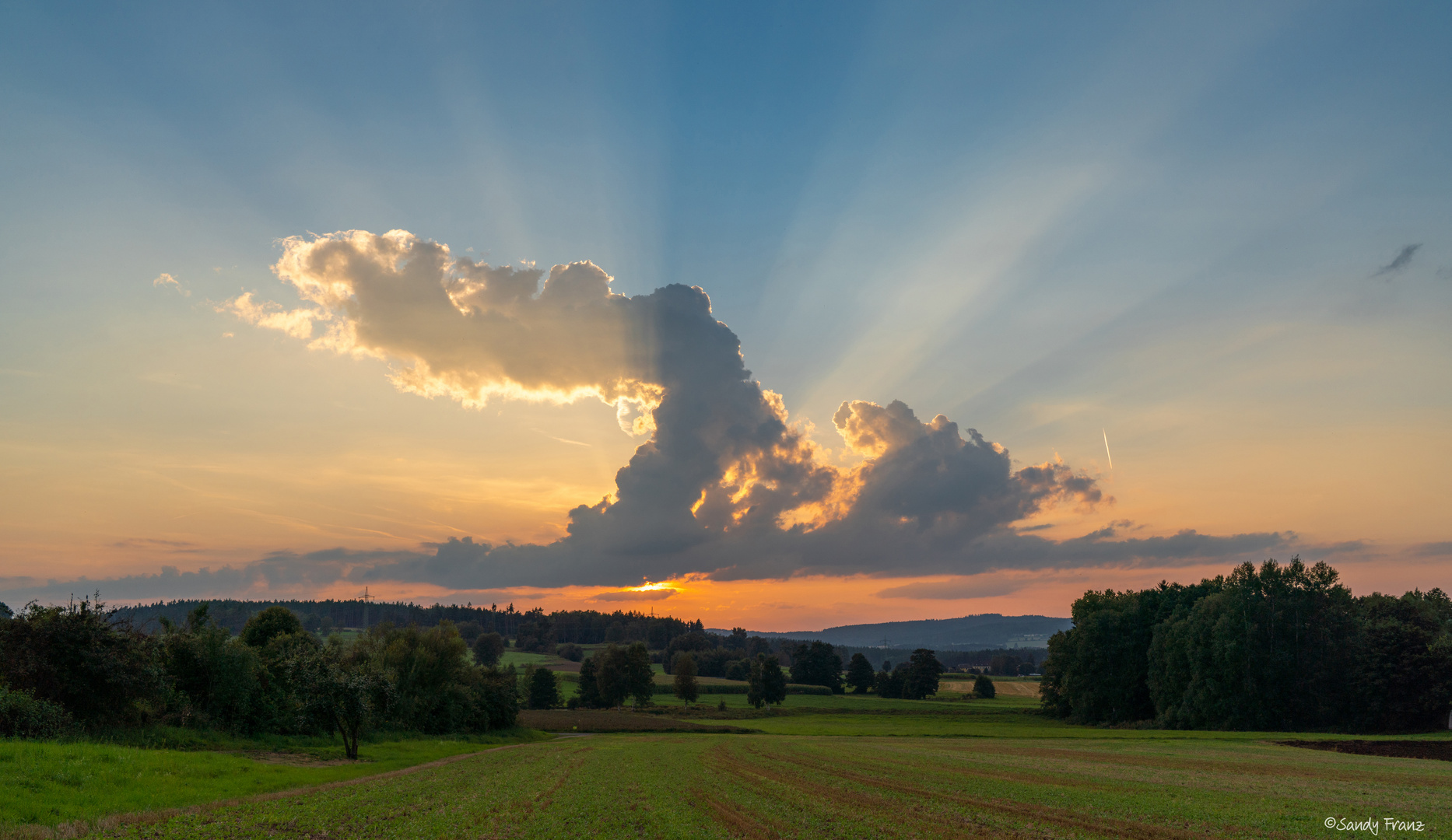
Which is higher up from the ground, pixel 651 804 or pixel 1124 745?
pixel 651 804

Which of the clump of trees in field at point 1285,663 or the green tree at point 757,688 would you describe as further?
the green tree at point 757,688

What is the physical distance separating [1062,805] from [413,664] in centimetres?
7495

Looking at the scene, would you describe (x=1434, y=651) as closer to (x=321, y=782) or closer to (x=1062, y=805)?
(x=1062, y=805)

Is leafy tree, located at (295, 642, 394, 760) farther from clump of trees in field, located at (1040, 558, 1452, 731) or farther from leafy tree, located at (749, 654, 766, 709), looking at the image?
leafy tree, located at (749, 654, 766, 709)

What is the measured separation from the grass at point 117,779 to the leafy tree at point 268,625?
44.6 metres

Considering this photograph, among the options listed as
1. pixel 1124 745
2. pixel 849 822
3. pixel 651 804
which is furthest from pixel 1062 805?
pixel 1124 745

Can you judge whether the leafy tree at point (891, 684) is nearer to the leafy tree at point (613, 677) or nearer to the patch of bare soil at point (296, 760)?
the leafy tree at point (613, 677)

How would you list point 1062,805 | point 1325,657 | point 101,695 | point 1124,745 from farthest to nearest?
point 1325,657
point 1124,745
point 101,695
point 1062,805

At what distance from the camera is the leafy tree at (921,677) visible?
178 meters

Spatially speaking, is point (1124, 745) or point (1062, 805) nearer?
point (1062, 805)

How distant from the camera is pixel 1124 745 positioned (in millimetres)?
66812

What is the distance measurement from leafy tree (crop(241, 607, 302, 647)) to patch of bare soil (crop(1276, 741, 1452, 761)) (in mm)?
106370

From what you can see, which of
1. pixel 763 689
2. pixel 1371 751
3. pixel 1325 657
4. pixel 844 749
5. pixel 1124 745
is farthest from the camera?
pixel 763 689

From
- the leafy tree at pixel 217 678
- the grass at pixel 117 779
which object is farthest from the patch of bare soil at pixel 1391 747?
the leafy tree at pixel 217 678
